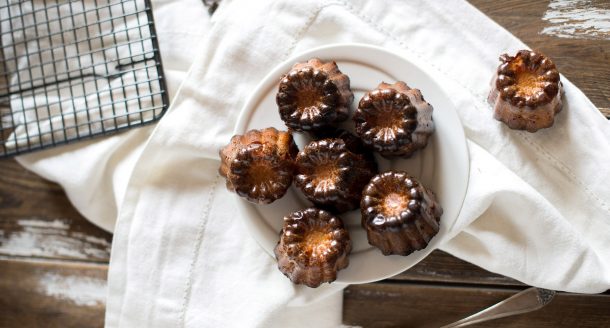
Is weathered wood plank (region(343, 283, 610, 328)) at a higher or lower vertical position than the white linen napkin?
lower

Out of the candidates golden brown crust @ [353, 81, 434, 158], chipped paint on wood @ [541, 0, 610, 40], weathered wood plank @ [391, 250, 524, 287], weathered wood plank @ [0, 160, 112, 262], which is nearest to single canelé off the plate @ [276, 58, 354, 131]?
golden brown crust @ [353, 81, 434, 158]

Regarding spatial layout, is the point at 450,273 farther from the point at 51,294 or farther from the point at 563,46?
the point at 51,294

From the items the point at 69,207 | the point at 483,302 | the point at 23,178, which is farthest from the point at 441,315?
the point at 23,178

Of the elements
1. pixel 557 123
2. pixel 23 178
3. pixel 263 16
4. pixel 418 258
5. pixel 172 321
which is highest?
pixel 263 16

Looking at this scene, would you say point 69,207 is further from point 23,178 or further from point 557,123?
point 557,123

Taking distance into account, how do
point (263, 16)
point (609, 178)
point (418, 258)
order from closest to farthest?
point (418, 258) < point (609, 178) < point (263, 16)

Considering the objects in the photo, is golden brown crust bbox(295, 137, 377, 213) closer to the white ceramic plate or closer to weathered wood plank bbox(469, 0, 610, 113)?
the white ceramic plate
